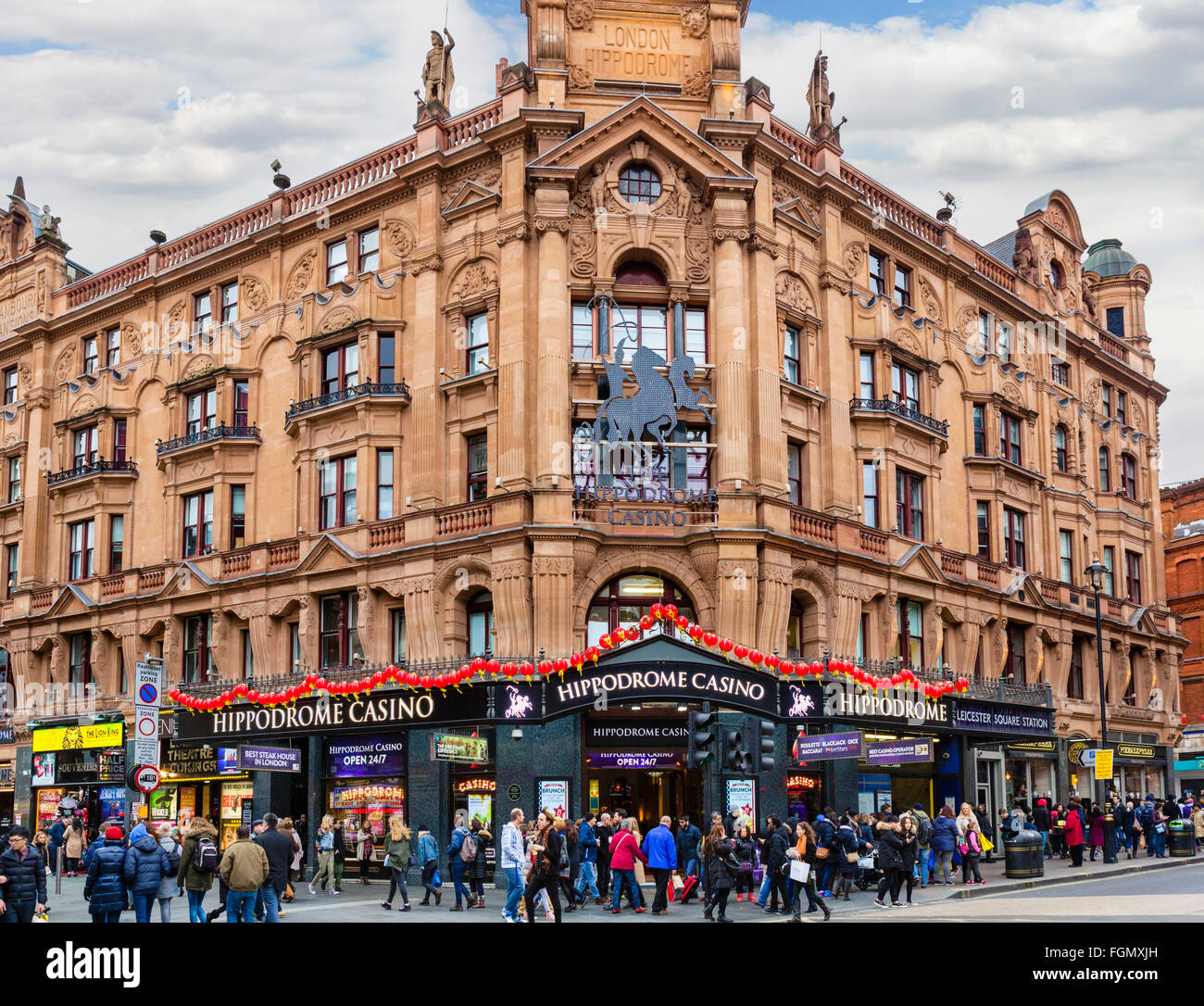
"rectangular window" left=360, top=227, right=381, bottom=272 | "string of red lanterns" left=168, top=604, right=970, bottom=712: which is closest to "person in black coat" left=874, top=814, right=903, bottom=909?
"string of red lanterns" left=168, top=604, right=970, bottom=712

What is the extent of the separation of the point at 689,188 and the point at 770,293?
338cm

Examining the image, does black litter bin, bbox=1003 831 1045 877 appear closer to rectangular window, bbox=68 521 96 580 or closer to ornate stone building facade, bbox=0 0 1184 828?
ornate stone building facade, bbox=0 0 1184 828

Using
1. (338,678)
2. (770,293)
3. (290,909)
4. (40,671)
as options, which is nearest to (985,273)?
(770,293)

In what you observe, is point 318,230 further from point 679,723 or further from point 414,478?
point 679,723

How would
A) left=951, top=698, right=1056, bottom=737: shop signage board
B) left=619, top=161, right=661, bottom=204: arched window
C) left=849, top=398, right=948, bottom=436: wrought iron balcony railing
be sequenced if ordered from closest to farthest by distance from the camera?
left=619, top=161, right=661, bottom=204: arched window → left=951, top=698, right=1056, bottom=737: shop signage board → left=849, top=398, right=948, bottom=436: wrought iron balcony railing

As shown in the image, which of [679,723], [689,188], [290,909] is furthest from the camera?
[689,188]

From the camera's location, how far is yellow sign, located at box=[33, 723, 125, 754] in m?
39.5

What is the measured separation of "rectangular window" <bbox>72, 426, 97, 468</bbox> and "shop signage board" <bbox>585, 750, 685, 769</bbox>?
21.8 metres

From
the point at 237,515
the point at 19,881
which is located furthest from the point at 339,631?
Answer: the point at 19,881

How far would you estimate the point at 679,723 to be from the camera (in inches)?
1214

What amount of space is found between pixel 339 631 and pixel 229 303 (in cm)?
1171

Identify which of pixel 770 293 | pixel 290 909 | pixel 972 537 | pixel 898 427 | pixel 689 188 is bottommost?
pixel 290 909

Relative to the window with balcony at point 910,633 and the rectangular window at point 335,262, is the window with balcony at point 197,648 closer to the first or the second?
the rectangular window at point 335,262
